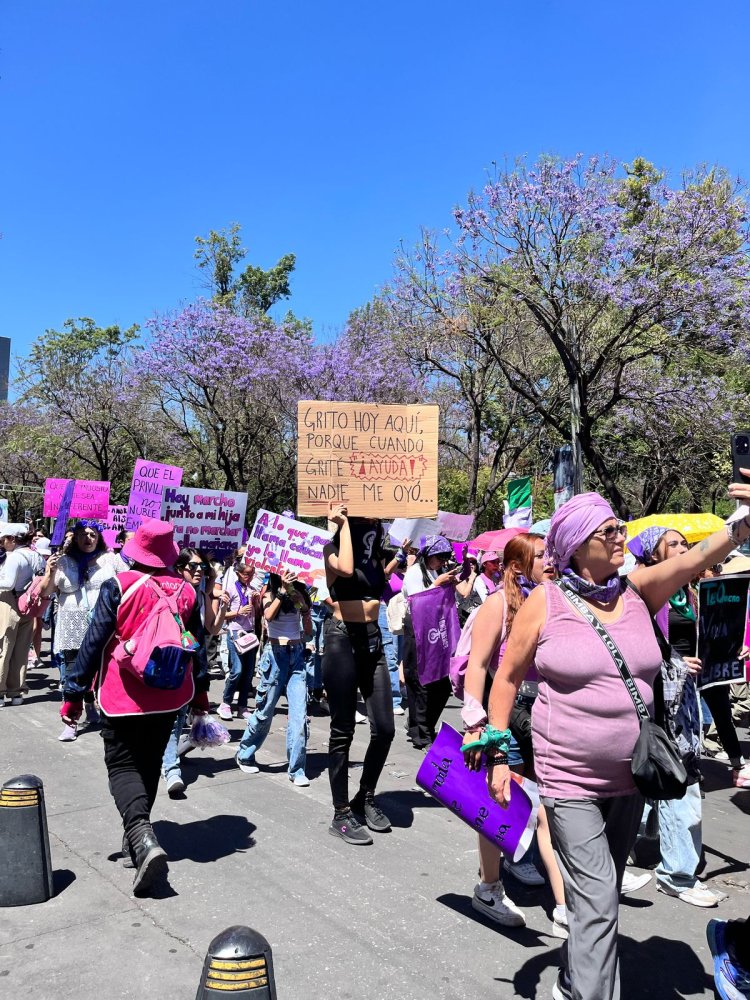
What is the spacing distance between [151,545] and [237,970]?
2540mm

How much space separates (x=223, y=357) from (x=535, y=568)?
855 inches

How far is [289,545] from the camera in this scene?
316 inches

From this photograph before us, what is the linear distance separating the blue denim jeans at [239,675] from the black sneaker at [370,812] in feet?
11.9

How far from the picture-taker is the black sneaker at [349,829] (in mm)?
5102

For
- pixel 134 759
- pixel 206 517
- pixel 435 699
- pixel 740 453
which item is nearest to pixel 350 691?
pixel 134 759

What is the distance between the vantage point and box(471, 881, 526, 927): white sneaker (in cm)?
404

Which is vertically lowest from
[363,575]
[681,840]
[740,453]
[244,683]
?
[244,683]

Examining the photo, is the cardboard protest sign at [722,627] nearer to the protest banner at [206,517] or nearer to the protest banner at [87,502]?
the protest banner at [206,517]

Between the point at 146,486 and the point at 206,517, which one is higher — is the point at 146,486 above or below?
above

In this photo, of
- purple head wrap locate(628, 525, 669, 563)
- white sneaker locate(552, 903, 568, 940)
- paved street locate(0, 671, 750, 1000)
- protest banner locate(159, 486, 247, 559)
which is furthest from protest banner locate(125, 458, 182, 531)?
white sneaker locate(552, 903, 568, 940)

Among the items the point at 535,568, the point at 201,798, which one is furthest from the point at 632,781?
the point at 201,798

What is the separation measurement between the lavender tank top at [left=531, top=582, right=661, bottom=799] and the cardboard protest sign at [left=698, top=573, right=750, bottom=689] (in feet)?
8.33

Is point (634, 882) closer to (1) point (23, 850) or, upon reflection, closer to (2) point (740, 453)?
(2) point (740, 453)

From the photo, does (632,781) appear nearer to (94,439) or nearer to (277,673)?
(277,673)
